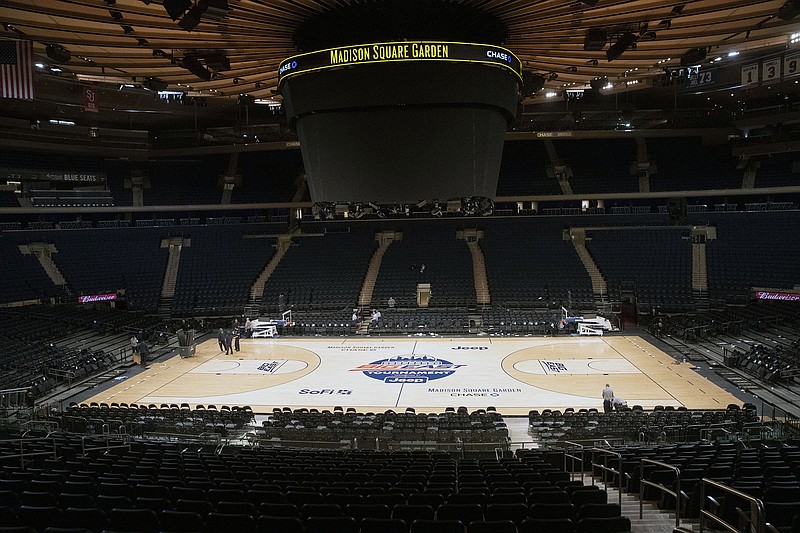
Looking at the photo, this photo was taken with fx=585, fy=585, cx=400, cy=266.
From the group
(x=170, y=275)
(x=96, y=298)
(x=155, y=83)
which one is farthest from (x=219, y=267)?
(x=155, y=83)

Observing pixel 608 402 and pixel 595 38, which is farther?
pixel 608 402

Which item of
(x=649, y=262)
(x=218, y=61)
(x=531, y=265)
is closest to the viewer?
(x=218, y=61)

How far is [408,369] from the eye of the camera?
81.8 ft

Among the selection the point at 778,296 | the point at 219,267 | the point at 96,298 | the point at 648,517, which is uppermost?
the point at 219,267

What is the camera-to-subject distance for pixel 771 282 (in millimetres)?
32938

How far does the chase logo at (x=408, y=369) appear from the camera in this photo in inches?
928

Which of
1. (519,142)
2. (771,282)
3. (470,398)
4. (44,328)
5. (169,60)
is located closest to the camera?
(169,60)

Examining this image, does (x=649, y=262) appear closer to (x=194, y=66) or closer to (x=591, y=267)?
(x=591, y=267)

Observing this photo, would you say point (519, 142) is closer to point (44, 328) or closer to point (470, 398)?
point (470, 398)

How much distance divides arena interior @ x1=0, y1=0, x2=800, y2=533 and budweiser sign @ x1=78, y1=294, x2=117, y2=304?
0.36 feet

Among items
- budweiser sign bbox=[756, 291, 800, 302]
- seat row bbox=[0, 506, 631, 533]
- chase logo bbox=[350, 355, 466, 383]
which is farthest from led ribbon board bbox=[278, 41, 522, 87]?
budweiser sign bbox=[756, 291, 800, 302]

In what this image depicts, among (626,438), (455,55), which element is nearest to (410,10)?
(455,55)

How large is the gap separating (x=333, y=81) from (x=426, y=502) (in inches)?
285

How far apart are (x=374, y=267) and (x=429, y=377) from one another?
18138 mm
